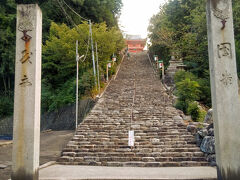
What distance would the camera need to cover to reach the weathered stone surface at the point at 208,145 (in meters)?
7.33

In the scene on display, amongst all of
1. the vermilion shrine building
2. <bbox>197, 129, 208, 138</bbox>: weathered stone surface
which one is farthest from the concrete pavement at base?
the vermilion shrine building

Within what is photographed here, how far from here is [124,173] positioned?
627 centimetres

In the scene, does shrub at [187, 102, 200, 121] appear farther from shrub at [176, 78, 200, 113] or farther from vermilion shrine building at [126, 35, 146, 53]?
→ vermilion shrine building at [126, 35, 146, 53]

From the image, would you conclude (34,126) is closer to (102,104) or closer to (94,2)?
(102,104)

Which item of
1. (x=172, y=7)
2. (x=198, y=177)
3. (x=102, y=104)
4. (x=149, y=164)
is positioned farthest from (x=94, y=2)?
(x=198, y=177)

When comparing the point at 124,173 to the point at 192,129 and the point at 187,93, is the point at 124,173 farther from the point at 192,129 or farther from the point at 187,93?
the point at 187,93

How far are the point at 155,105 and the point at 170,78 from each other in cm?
697

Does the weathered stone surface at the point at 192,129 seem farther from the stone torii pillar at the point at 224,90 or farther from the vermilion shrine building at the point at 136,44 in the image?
the vermilion shrine building at the point at 136,44

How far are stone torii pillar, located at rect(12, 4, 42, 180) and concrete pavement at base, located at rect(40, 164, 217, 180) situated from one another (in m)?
0.96

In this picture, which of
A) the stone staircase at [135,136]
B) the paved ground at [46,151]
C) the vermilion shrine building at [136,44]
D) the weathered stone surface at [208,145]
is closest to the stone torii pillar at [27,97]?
the paved ground at [46,151]

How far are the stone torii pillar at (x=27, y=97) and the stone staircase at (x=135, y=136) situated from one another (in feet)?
9.62

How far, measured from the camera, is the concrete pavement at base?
5.75 m

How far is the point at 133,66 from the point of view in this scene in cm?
2712

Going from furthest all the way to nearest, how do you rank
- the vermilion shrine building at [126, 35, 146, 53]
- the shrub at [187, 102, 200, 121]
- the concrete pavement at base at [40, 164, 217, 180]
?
the vermilion shrine building at [126, 35, 146, 53] → the shrub at [187, 102, 200, 121] → the concrete pavement at base at [40, 164, 217, 180]
